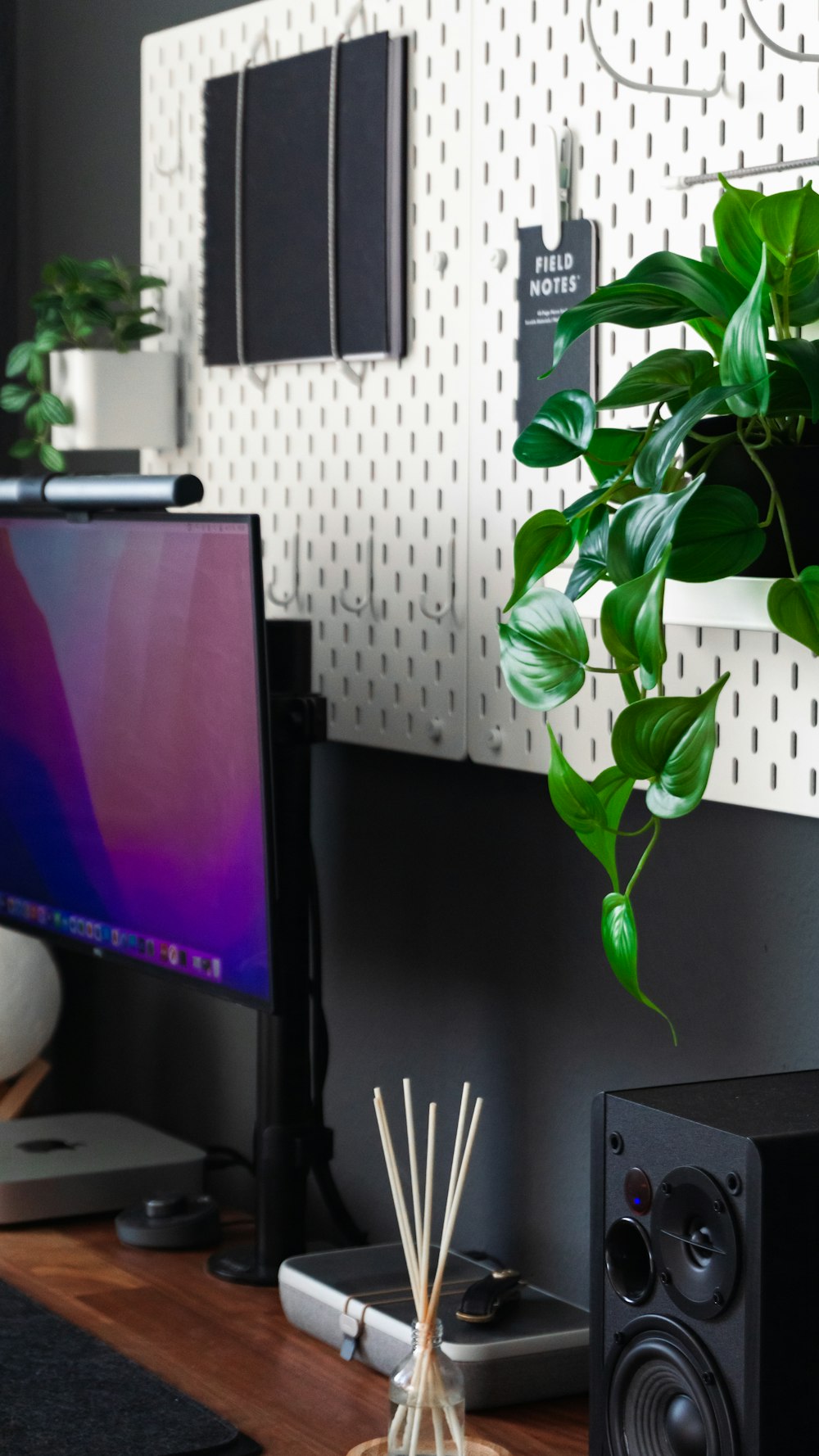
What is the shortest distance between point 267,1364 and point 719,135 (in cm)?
94

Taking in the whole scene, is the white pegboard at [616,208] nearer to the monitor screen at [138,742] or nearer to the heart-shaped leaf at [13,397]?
the monitor screen at [138,742]

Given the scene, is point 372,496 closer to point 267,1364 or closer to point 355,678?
point 355,678

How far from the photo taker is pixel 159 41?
1889mm

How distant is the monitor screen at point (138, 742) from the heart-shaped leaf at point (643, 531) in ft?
1.73

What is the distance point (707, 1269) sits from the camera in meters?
0.95

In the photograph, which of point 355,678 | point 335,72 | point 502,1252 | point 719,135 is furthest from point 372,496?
point 502,1252

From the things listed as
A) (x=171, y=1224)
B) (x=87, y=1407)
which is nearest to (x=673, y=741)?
(x=87, y=1407)

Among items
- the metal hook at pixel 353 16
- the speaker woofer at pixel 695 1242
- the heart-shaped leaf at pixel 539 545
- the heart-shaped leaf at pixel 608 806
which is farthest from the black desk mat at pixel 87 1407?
the metal hook at pixel 353 16

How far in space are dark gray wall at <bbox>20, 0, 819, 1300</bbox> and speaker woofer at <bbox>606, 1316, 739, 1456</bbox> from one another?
0.96 ft

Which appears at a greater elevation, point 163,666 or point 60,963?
point 163,666

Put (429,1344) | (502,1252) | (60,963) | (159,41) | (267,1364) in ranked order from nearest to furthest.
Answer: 1. (429,1344)
2. (267,1364)
3. (502,1252)
4. (159,41)
5. (60,963)

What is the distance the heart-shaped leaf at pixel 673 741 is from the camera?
0.93 meters

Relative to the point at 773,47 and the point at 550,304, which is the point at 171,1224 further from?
the point at 773,47

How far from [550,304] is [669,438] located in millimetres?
493
